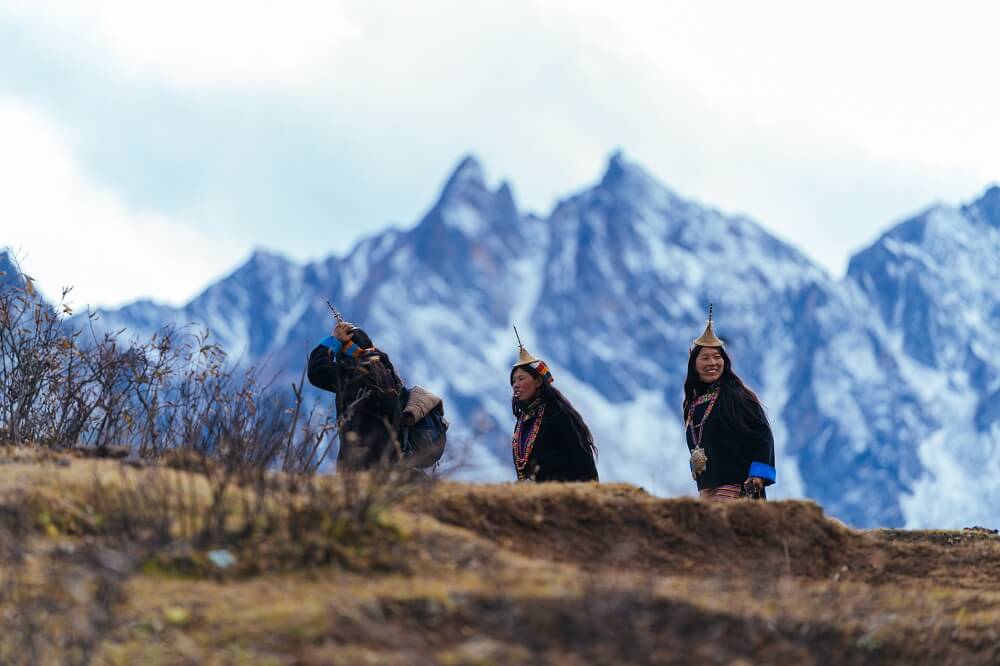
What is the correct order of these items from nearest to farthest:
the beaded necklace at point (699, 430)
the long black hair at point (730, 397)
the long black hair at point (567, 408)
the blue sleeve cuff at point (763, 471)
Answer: the blue sleeve cuff at point (763, 471) → the long black hair at point (730, 397) → the long black hair at point (567, 408) → the beaded necklace at point (699, 430)

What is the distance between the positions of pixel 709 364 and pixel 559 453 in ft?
4.13

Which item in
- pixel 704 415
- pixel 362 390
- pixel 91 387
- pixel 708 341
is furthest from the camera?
pixel 91 387

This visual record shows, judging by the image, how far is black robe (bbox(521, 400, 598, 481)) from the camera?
10.6m

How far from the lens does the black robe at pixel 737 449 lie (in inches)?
415

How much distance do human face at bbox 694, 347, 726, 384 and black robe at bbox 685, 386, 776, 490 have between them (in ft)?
0.50

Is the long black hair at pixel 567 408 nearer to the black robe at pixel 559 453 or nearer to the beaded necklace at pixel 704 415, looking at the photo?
the black robe at pixel 559 453

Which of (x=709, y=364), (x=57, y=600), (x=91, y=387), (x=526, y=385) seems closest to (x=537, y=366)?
(x=526, y=385)

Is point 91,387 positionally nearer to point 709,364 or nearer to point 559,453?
point 559,453

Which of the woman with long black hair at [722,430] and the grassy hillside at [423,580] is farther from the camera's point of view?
the woman with long black hair at [722,430]

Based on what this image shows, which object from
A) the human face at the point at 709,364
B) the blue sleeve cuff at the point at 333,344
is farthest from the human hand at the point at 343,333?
the human face at the point at 709,364

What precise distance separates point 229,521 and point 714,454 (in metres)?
5.04

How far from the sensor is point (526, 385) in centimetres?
1080

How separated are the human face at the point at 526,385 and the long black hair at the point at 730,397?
1.06 metres

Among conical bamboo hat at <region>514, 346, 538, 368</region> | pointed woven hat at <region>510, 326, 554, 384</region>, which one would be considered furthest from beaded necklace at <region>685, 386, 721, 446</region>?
conical bamboo hat at <region>514, 346, 538, 368</region>
